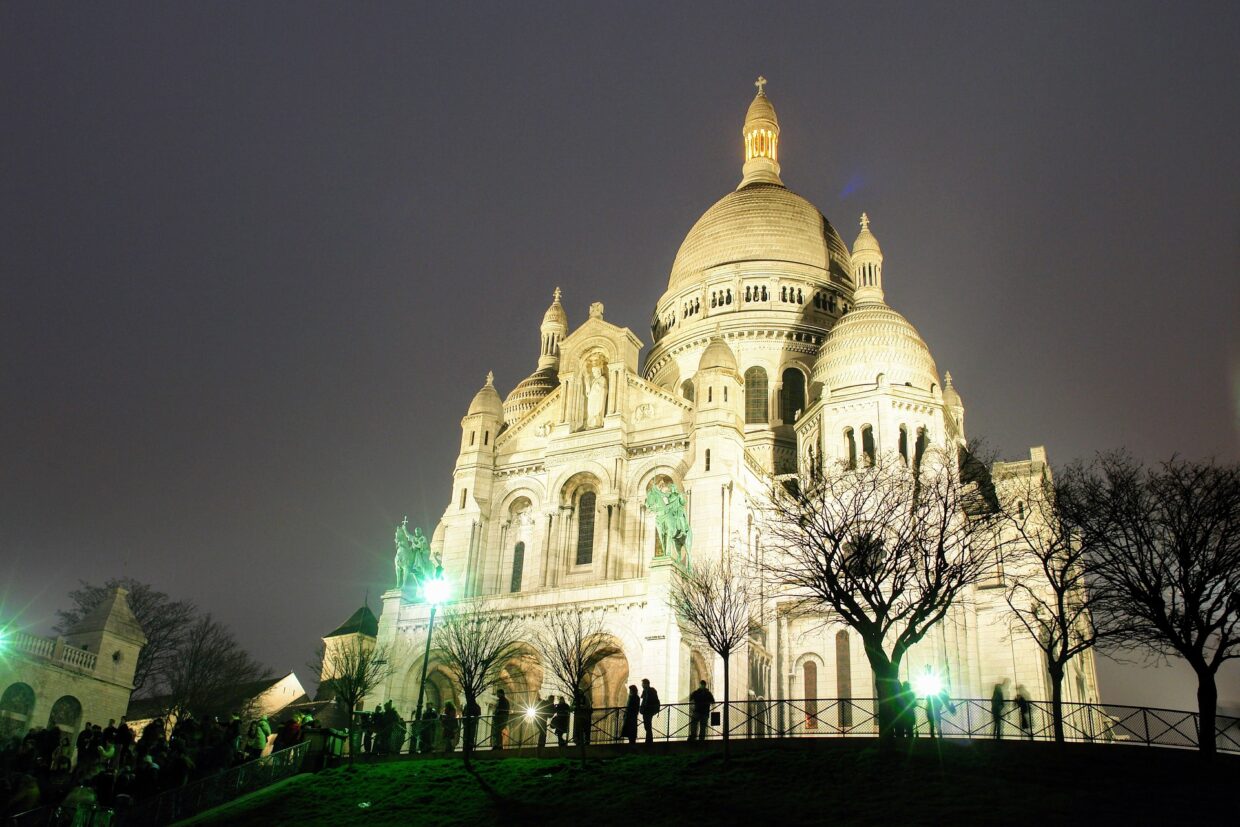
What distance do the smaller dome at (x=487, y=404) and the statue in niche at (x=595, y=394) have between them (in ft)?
17.9

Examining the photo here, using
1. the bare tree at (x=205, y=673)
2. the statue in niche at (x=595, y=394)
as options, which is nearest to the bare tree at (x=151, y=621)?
the bare tree at (x=205, y=673)

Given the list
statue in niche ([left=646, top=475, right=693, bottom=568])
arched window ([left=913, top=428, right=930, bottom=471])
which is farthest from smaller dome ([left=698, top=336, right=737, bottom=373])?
arched window ([left=913, top=428, right=930, bottom=471])

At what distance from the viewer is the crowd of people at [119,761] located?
22.8 metres

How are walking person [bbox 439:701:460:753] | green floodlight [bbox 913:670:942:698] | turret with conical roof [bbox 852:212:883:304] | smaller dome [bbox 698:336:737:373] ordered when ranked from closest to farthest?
walking person [bbox 439:701:460:753]
green floodlight [bbox 913:670:942:698]
smaller dome [bbox 698:336:737:373]
turret with conical roof [bbox 852:212:883:304]

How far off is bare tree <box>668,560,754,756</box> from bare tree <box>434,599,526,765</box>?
6.86m

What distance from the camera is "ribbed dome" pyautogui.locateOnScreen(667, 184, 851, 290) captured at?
240ft

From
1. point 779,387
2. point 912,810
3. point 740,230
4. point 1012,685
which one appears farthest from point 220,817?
point 740,230

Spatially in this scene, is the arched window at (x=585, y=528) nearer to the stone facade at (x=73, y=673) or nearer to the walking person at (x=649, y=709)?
the stone facade at (x=73, y=673)

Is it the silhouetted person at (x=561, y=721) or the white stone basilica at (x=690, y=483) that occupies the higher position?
the white stone basilica at (x=690, y=483)

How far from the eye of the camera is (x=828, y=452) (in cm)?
5531

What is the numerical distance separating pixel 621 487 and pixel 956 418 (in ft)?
82.8

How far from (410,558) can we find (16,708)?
16521mm

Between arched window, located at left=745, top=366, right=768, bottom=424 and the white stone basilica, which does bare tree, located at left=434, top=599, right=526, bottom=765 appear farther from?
arched window, located at left=745, top=366, right=768, bottom=424

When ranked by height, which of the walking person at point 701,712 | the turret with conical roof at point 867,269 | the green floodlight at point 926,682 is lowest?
the walking person at point 701,712
